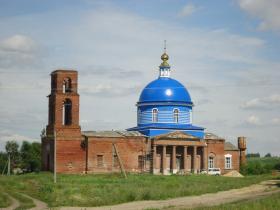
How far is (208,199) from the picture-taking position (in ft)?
116

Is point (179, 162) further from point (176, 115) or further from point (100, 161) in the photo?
point (100, 161)

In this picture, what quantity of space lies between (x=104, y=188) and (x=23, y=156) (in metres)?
41.8

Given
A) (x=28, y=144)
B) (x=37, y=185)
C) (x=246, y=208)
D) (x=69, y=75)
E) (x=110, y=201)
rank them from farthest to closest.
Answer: (x=28, y=144), (x=69, y=75), (x=37, y=185), (x=110, y=201), (x=246, y=208)

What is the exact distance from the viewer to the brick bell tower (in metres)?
54.0

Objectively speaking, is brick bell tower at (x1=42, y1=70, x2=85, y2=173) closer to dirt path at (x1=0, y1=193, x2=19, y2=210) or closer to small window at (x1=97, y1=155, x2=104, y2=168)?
small window at (x1=97, y1=155, x2=104, y2=168)

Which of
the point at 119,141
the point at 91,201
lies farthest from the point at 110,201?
the point at 119,141

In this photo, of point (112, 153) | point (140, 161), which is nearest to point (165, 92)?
point (140, 161)

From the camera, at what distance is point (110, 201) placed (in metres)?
34.7

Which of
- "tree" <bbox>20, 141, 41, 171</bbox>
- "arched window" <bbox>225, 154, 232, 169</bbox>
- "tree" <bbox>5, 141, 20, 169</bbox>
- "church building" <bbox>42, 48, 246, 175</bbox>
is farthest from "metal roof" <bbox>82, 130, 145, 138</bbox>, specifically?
"tree" <bbox>5, 141, 20, 169</bbox>

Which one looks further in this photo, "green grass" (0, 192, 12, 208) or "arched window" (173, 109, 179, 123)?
"arched window" (173, 109, 179, 123)

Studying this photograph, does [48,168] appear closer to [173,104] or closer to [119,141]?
[119,141]

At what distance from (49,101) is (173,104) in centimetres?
1150

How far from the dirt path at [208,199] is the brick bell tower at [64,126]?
1793 centimetres

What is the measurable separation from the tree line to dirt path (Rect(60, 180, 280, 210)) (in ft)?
133
